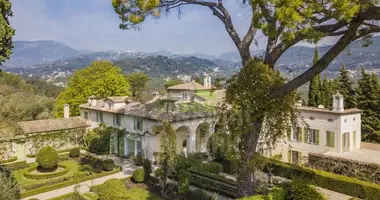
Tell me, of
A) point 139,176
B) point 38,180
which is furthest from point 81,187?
point 38,180

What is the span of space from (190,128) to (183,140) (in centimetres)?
147

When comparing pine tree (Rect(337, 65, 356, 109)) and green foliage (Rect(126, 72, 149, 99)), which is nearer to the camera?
pine tree (Rect(337, 65, 356, 109))

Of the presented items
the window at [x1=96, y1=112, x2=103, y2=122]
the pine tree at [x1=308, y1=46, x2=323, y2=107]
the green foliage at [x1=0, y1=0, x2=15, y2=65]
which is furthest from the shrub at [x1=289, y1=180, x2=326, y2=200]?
the pine tree at [x1=308, y1=46, x2=323, y2=107]

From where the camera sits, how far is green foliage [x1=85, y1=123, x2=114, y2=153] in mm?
29441

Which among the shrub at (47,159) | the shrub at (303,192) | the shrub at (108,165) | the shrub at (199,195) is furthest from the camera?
the shrub at (108,165)

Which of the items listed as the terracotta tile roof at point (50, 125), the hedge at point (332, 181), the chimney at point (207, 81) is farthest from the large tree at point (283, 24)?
the chimney at point (207, 81)

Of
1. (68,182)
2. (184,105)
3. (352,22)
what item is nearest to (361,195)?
(352,22)

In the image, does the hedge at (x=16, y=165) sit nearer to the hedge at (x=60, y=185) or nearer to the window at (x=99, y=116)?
the hedge at (x=60, y=185)

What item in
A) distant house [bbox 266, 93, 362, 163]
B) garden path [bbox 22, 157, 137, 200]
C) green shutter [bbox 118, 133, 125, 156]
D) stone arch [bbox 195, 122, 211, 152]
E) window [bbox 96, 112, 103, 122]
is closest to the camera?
garden path [bbox 22, 157, 137, 200]

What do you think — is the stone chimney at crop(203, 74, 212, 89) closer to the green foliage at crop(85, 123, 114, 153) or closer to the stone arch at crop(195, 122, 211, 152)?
the stone arch at crop(195, 122, 211, 152)

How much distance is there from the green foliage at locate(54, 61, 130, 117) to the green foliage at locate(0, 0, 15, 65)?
24.1 metres

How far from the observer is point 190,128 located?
2580 cm

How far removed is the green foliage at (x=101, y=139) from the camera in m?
29.4

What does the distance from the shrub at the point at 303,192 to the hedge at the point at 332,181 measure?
336 cm
